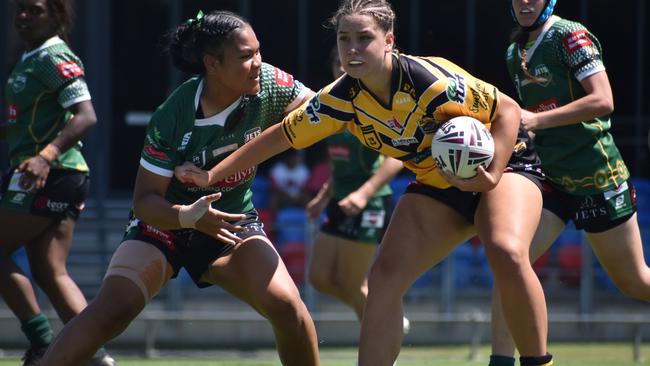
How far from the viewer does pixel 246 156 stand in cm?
511

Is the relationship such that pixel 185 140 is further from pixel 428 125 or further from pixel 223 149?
pixel 428 125

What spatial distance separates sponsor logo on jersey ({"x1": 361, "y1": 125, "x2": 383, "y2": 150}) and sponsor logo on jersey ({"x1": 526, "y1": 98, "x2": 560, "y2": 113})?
124 centimetres

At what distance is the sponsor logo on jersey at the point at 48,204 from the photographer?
6.37 meters

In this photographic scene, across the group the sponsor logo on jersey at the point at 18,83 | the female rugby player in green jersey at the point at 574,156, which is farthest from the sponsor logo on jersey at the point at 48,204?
the female rugby player in green jersey at the point at 574,156

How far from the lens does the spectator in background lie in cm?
1201

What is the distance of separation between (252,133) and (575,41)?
1.80 m

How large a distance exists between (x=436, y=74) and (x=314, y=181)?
7310mm

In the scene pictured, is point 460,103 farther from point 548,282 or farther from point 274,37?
point 274,37

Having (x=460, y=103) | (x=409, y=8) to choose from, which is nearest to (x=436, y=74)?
(x=460, y=103)

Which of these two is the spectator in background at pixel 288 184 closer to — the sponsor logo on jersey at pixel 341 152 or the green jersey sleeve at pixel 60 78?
the sponsor logo on jersey at pixel 341 152

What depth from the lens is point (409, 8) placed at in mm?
13727

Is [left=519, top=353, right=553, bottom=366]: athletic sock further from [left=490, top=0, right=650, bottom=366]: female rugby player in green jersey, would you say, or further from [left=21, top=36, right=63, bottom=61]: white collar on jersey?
[left=21, top=36, right=63, bottom=61]: white collar on jersey

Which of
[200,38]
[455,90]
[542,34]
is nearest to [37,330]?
[200,38]

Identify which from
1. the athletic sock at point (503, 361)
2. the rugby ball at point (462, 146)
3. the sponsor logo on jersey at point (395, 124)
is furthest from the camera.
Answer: the athletic sock at point (503, 361)
